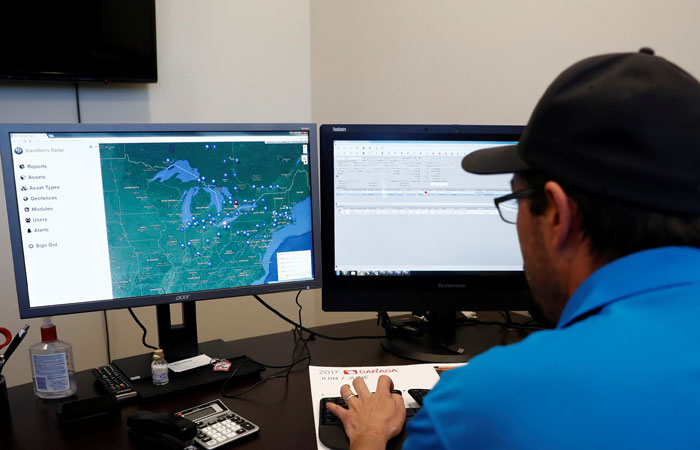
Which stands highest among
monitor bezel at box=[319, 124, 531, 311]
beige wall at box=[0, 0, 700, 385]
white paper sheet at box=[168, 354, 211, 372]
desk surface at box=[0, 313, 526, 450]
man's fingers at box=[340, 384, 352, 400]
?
beige wall at box=[0, 0, 700, 385]

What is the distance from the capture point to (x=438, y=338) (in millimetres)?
1410

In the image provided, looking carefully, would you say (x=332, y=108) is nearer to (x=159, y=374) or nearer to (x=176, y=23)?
(x=176, y=23)

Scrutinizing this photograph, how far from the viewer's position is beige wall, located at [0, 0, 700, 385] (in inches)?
61.4

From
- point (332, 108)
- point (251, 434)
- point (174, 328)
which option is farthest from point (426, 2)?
point (251, 434)

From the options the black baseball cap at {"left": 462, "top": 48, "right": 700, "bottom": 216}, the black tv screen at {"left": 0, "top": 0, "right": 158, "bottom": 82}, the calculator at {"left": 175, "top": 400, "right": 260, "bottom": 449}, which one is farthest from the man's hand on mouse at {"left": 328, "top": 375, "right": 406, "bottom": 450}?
the black tv screen at {"left": 0, "top": 0, "right": 158, "bottom": 82}

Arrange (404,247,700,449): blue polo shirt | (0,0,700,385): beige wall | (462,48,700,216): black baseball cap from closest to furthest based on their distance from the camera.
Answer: (404,247,700,449): blue polo shirt
(462,48,700,216): black baseball cap
(0,0,700,385): beige wall

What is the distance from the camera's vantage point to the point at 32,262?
1086 millimetres

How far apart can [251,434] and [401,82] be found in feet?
4.57

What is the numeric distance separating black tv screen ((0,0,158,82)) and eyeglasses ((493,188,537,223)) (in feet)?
4.85

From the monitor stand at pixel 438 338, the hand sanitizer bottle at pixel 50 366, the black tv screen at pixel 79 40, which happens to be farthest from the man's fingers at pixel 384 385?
the black tv screen at pixel 79 40

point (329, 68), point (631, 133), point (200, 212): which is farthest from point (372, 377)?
point (329, 68)

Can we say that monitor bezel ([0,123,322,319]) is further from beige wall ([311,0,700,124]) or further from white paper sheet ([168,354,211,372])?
beige wall ([311,0,700,124])

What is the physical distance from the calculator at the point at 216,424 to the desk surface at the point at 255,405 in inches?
0.8

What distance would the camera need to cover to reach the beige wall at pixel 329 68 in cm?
156
